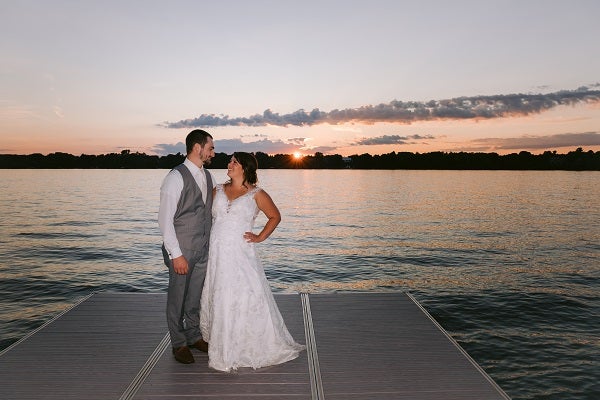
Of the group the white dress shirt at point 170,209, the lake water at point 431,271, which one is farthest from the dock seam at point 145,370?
the lake water at point 431,271

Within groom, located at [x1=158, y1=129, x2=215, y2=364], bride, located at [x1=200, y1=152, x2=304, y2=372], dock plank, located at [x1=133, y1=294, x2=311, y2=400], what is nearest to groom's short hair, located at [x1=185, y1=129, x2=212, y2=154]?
groom, located at [x1=158, y1=129, x2=215, y2=364]

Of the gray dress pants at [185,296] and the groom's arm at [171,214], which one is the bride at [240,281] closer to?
the gray dress pants at [185,296]

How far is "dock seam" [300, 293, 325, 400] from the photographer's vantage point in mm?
4898

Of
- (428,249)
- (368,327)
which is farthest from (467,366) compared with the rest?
(428,249)

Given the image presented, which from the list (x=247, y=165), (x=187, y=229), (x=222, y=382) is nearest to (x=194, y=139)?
(x=247, y=165)

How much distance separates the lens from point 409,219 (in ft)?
114

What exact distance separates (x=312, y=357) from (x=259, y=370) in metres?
0.69

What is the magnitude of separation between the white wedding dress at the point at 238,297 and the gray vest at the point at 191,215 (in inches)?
4.9

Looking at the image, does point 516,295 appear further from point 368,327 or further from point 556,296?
point 368,327

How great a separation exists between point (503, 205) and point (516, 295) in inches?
1430

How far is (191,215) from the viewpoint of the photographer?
5344 millimetres

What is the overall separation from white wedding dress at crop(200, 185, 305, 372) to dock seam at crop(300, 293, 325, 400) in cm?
28

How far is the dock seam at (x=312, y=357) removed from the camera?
4898 mm

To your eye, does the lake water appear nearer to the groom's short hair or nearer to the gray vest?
the gray vest
